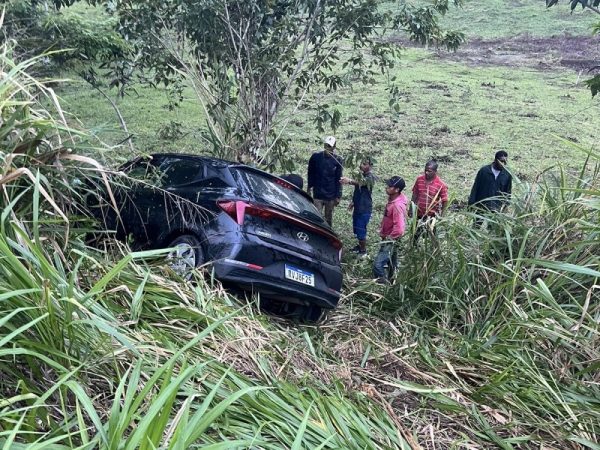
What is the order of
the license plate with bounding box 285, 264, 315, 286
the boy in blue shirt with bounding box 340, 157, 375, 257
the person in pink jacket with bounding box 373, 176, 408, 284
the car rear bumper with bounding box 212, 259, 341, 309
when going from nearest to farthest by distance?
1. the car rear bumper with bounding box 212, 259, 341, 309
2. the license plate with bounding box 285, 264, 315, 286
3. the person in pink jacket with bounding box 373, 176, 408, 284
4. the boy in blue shirt with bounding box 340, 157, 375, 257

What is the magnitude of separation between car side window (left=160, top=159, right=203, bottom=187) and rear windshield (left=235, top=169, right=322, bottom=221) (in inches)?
17.0

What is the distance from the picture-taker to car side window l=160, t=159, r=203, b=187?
19.4ft

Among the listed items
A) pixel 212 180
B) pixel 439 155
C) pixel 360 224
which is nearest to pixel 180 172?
pixel 212 180

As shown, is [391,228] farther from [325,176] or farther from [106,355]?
[106,355]

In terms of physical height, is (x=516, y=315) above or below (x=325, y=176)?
above

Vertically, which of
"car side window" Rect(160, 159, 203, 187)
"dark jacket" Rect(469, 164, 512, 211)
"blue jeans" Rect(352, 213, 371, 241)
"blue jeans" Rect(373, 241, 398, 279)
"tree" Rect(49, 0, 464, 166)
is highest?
"tree" Rect(49, 0, 464, 166)

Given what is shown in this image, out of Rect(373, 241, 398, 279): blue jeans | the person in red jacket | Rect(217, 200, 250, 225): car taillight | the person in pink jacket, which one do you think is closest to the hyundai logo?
Rect(217, 200, 250, 225): car taillight

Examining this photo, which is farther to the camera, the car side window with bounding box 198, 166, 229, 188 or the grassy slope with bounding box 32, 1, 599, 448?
the car side window with bounding box 198, 166, 229, 188

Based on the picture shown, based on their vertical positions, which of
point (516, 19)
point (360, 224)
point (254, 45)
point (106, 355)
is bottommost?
point (360, 224)

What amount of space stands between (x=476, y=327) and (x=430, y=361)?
71cm

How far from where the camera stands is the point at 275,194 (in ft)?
19.2

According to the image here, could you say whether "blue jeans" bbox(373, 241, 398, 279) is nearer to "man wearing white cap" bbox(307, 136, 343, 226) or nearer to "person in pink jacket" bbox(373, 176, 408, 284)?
"person in pink jacket" bbox(373, 176, 408, 284)

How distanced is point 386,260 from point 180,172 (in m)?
2.36

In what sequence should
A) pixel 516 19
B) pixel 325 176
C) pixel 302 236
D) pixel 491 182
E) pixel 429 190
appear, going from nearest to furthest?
pixel 302 236, pixel 429 190, pixel 491 182, pixel 325 176, pixel 516 19
